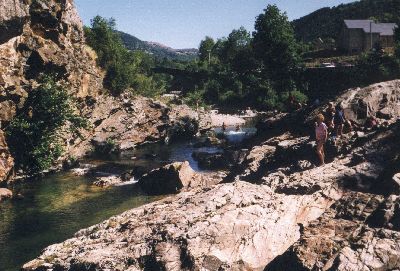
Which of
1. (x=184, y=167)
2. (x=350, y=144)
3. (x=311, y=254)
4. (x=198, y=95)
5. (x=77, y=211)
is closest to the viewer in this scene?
(x=311, y=254)

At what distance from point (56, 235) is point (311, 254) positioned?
19430mm

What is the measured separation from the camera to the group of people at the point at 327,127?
21500 millimetres

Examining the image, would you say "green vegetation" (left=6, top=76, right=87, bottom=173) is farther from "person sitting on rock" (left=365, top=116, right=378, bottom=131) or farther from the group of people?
"person sitting on rock" (left=365, top=116, right=378, bottom=131)

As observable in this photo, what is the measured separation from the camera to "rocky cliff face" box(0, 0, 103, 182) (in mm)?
39969

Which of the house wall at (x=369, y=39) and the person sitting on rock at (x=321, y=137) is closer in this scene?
the person sitting on rock at (x=321, y=137)

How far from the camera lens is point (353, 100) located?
27.5 metres

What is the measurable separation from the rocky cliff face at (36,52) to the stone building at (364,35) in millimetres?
78312

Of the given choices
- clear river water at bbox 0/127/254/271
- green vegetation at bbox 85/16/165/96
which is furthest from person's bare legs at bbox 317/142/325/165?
green vegetation at bbox 85/16/165/96

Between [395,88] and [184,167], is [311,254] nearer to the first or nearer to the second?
[395,88]

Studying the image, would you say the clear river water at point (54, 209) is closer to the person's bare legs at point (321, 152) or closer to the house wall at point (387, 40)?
the person's bare legs at point (321, 152)

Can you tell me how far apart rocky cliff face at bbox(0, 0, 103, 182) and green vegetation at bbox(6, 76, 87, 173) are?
1.10 meters

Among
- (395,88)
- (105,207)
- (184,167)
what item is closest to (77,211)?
(105,207)

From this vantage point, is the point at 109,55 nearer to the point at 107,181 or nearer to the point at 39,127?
the point at 39,127

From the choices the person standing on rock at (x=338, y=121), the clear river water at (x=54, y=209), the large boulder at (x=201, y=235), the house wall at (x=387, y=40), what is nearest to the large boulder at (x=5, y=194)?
the clear river water at (x=54, y=209)
